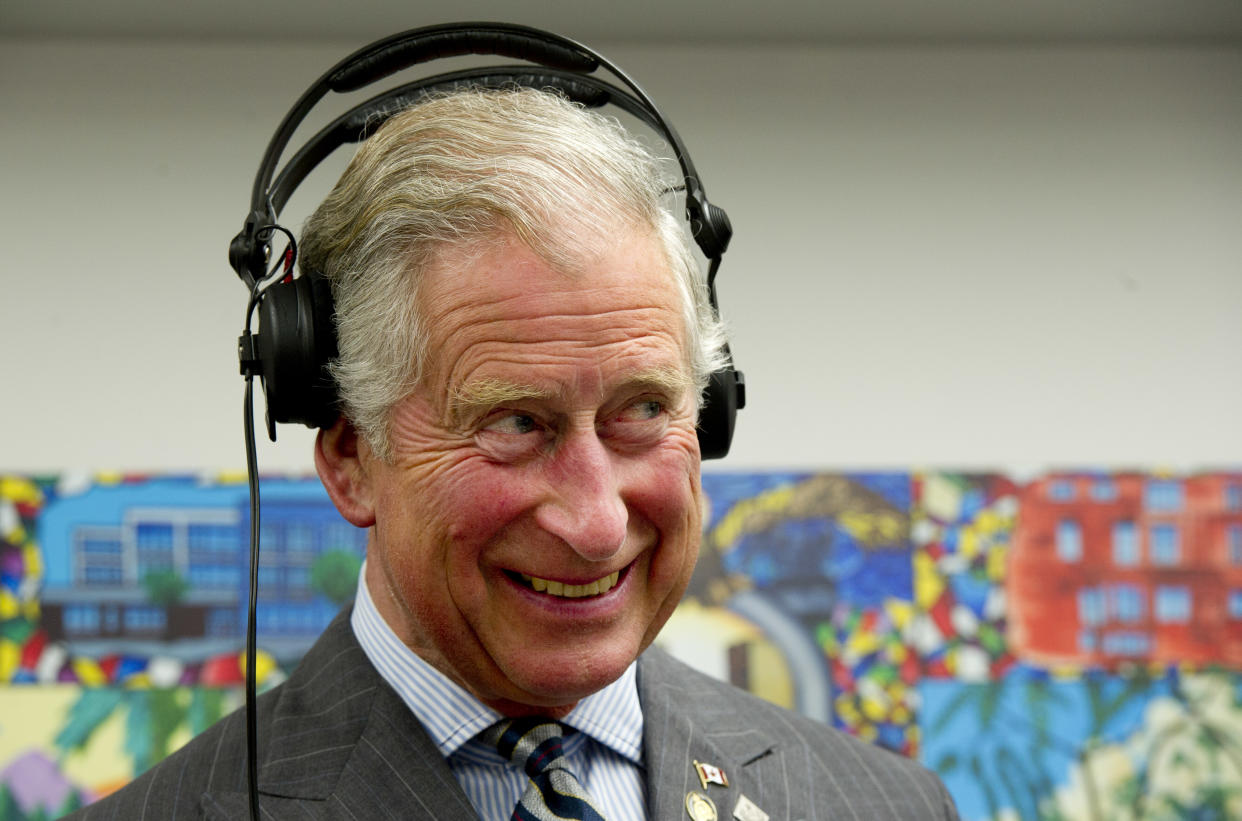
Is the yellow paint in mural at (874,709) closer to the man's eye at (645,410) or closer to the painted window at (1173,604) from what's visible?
the painted window at (1173,604)

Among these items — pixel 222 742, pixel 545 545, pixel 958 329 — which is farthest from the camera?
pixel 958 329

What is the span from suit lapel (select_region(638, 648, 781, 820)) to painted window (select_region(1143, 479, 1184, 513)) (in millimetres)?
1321

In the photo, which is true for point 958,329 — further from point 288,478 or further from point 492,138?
point 492,138

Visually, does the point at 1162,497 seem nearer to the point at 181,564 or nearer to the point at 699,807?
the point at 699,807

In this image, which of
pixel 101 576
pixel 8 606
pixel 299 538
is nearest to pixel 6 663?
pixel 8 606

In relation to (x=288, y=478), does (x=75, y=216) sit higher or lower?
higher

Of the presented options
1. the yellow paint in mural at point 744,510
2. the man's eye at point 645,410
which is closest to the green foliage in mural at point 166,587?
the yellow paint in mural at point 744,510

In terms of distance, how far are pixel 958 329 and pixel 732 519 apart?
60cm

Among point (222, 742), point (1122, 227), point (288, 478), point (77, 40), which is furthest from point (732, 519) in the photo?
point (77, 40)

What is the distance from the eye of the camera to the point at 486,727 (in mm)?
1043

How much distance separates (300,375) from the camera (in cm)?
102

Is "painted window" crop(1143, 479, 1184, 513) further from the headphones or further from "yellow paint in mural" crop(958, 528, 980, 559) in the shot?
the headphones

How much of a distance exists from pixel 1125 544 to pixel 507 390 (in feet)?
5.67

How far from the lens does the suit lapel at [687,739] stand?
3.64 ft
